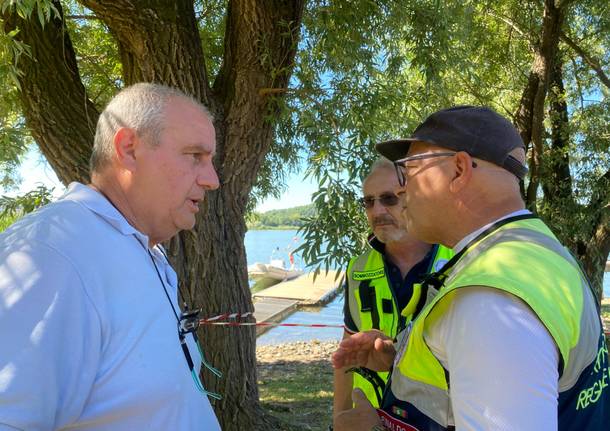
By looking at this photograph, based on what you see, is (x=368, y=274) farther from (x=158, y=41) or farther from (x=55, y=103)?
(x=55, y=103)

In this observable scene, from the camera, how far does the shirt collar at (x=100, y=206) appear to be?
1672 mm

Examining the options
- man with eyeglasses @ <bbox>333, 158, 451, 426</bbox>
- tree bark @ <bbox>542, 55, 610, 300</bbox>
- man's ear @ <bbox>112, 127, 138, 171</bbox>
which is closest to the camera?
man's ear @ <bbox>112, 127, 138, 171</bbox>

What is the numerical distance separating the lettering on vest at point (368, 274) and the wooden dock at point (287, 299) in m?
11.2

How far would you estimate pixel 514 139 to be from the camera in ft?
5.33

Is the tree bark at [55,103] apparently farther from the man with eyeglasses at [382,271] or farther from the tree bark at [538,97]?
the tree bark at [538,97]

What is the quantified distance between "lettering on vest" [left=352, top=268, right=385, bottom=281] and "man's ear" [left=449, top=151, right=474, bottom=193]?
5.06 ft

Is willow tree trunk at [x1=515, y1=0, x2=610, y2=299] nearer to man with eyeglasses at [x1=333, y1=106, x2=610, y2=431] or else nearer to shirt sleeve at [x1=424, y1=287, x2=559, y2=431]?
man with eyeglasses at [x1=333, y1=106, x2=610, y2=431]

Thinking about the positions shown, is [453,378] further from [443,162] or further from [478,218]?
[443,162]

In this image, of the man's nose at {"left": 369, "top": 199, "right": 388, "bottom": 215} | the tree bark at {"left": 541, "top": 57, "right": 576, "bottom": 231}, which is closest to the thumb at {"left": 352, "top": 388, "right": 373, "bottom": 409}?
the man's nose at {"left": 369, "top": 199, "right": 388, "bottom": 215}

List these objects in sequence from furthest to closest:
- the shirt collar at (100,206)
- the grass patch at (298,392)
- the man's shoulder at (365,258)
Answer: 1. the grass patch at (298,392)
2. the man's shoulder at (365,258)
3. the shirt collar at (100,206)

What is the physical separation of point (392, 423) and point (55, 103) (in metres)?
4.01

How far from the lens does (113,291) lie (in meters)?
1.51

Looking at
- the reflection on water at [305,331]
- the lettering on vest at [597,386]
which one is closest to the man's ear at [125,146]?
the lettering on vest at [597,386]

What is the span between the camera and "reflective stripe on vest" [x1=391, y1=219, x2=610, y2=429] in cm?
118
